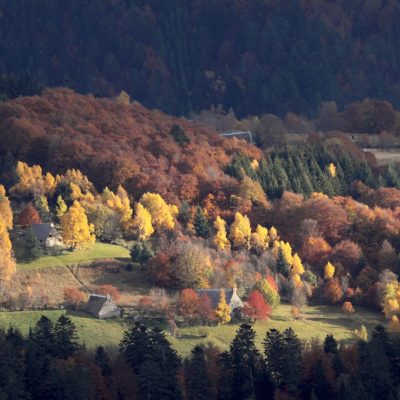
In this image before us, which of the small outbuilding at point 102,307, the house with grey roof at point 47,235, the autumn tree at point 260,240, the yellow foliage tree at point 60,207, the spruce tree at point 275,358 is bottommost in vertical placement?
the spruce tree at point 275,358

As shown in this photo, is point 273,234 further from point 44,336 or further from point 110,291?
point 44,336

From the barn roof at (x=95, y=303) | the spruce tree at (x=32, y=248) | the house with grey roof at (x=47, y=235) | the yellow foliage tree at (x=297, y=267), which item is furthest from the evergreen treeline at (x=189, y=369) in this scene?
the yellow foliage tree at (x=297, y=267)

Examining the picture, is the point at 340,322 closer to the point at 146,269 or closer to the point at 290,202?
the point at 146,269

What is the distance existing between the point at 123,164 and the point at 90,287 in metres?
39.4

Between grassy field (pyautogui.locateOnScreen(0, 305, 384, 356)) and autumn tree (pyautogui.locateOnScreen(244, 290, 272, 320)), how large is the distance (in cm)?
91

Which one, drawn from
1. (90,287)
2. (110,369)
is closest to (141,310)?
(90,287)

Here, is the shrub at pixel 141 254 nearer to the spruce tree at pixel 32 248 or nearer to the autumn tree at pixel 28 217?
the spruce tree at pixel 32 248

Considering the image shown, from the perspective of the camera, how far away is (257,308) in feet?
463

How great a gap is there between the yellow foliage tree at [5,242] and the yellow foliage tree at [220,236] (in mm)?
23640

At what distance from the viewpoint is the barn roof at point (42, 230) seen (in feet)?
508

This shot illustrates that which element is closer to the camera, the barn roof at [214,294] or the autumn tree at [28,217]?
the barn roof at [214,294]

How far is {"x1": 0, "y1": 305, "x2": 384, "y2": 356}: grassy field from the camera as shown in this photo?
428 ft

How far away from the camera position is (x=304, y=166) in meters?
200

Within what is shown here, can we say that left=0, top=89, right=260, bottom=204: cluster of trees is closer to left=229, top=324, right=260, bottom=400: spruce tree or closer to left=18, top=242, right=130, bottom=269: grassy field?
left=18, top=242, right=130, bottom=269: grassy field
